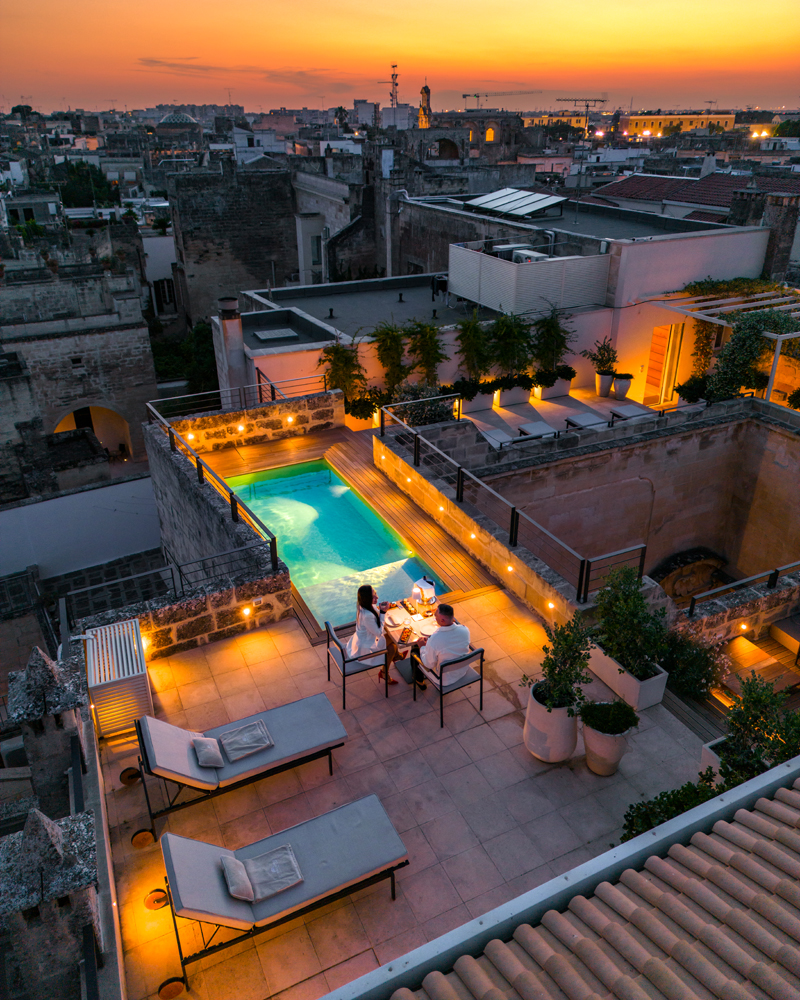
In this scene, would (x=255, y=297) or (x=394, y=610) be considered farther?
(x=255, y=297)

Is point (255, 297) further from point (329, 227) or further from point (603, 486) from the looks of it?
point (329, 227)

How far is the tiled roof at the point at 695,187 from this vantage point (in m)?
25.8

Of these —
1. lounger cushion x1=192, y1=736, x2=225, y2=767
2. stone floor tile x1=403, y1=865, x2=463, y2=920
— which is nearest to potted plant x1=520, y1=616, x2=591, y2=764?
stone floor tile x1=403, y1=865, x2=463, y2=920

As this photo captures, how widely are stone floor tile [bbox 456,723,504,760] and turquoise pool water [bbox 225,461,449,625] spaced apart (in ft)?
7.88

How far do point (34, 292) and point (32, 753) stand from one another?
80.9 feet

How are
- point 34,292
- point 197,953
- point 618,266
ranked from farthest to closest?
point 34,292 → point 618,266 → point 197,953

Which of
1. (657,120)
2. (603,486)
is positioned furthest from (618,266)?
(657,120)

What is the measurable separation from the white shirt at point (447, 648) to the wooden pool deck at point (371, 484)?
1.81 meters

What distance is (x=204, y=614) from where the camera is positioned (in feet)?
24.9

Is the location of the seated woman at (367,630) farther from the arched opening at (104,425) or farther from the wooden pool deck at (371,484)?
the arched opening at (104,425)

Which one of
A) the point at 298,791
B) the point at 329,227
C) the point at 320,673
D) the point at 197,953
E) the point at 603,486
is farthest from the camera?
the point at 329,227

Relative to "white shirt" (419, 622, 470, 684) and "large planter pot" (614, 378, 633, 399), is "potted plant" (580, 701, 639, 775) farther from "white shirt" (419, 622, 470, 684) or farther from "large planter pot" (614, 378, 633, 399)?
"large planter pot" (614, 378, 633, 399)

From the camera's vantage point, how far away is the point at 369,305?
1984cm

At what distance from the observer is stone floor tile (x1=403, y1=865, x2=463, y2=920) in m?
5.08
